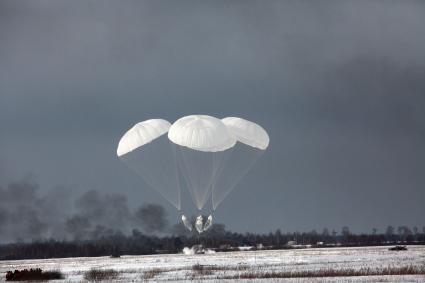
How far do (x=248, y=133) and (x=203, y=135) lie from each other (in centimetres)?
454

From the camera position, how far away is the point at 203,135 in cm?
5166

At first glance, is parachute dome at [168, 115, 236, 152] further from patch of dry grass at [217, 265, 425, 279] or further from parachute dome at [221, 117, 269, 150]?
patch of dry grass at [217, 265, 425, 279]

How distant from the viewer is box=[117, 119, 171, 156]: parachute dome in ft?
177

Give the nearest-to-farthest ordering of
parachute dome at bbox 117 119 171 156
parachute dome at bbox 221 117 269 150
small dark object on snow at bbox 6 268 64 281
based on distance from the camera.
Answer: small dark object on snow at bbox 6 268 64 281 → parachute dome at bbox 117 119 171 156 → parachute dome at bbox 221 117 269 150

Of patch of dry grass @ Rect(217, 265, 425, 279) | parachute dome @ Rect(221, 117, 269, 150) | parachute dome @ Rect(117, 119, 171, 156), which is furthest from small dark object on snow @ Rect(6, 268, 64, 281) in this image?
parachute dome @ Rect(221, 117, 269, 150)

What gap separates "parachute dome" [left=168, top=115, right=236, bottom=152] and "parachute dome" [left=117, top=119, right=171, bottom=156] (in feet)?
5.73

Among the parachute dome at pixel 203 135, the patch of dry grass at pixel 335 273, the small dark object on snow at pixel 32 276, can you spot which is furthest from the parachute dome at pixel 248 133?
the small dark object on snow at pixel 32 276

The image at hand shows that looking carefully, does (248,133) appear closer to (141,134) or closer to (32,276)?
(141,134)

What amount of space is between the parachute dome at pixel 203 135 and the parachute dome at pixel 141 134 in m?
1.75

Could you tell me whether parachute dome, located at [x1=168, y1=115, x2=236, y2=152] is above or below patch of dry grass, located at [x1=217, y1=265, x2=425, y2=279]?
above

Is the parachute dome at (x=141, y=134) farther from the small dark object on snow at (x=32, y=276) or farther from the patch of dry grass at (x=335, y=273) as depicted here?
the patch of dry grass at (x=335, y=273)

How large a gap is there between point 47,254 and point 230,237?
3903 cm

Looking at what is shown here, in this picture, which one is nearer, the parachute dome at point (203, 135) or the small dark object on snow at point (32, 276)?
the small dark object on snow at point (32, 276)

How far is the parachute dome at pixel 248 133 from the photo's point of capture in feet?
180
